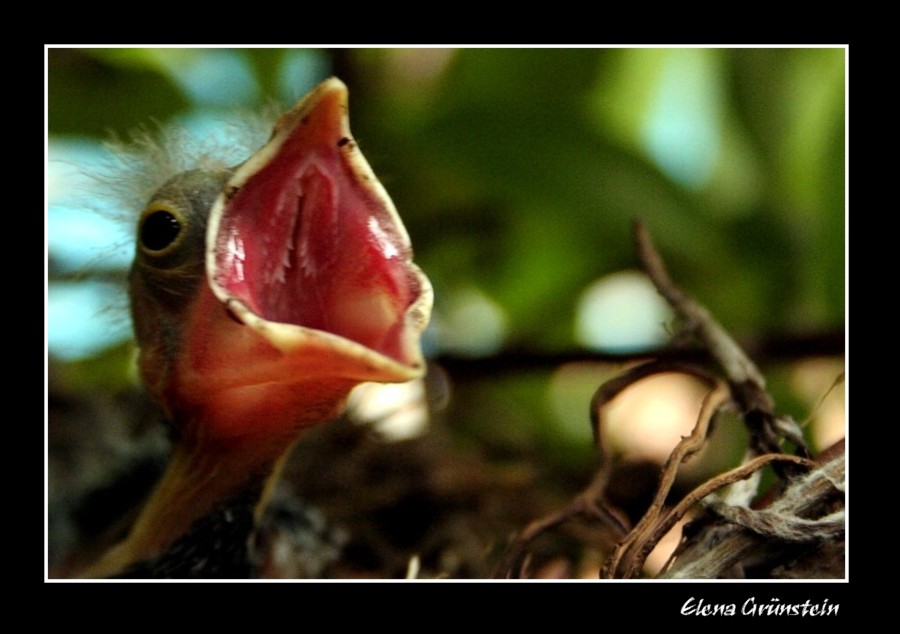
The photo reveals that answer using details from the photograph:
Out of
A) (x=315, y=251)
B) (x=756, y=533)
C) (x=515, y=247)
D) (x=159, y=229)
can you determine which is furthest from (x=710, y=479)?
(x=515, y=247)

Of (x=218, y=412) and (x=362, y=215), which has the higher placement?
(x=362, y=215)

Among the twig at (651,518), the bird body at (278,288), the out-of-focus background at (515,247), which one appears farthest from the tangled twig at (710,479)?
the out-of-focus background at (515,247)

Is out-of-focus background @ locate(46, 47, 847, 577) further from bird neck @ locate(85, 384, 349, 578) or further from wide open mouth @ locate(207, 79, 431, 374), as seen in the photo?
wide open mouth @ locate(207, 79, 431, 374)

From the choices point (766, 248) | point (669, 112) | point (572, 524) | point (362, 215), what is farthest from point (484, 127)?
point (362, 215)

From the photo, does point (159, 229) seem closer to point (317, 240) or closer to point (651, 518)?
point (317, 240)

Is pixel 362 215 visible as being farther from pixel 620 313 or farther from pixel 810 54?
pixel 810 54

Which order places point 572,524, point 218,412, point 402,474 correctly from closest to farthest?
point 218,412 < point 572,524 < point 402,474

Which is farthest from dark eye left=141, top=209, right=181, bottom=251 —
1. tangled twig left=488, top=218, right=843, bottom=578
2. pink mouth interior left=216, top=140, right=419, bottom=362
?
tangled twig left=488, top=218, right=843, bottom=578
